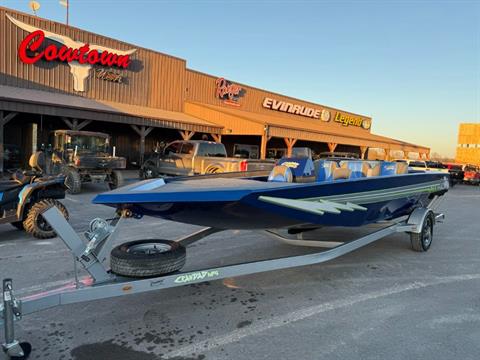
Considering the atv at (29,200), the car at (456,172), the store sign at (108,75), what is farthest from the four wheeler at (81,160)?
the car at (456,172)

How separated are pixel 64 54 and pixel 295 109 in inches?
773

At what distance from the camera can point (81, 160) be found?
11320mm

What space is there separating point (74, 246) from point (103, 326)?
807 mm

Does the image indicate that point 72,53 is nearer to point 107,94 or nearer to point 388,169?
point 107,94

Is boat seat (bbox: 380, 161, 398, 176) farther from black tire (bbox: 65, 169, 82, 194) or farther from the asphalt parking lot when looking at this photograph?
black tire (bbox: 65, 169, 82, 194)

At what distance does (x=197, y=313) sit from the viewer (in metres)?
3.48

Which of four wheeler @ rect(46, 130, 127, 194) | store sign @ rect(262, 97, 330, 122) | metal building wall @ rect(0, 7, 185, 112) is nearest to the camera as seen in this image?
four wheeler @ rect(46, 130, 127, 194)

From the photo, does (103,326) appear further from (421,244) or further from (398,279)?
(421,244)

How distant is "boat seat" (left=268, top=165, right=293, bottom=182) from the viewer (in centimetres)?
494

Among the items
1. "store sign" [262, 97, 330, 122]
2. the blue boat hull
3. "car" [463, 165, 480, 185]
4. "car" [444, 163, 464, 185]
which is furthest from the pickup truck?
"car" [463, 165, 480, 185]

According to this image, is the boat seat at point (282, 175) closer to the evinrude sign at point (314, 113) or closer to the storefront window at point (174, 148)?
the storefront window at point (174, 148)

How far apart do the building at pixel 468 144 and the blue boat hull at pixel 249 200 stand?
4117 cm

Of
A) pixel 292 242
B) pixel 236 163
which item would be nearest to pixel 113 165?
pixel 236 163

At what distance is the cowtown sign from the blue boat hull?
1579cm
